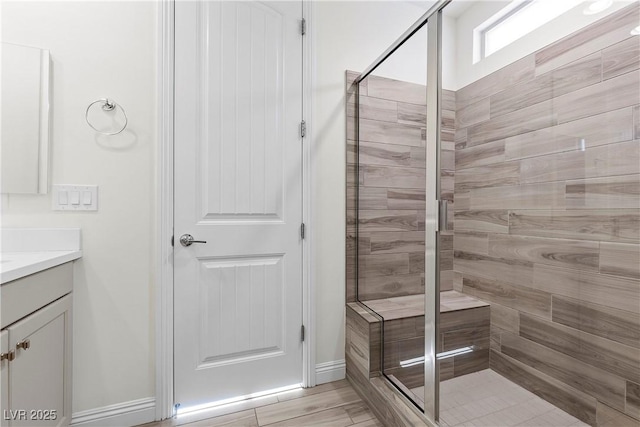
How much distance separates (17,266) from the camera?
0.96 meters

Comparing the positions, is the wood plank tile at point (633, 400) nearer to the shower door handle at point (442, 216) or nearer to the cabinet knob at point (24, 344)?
the shower door handle at point (442, 216)

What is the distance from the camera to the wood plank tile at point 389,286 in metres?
1.53

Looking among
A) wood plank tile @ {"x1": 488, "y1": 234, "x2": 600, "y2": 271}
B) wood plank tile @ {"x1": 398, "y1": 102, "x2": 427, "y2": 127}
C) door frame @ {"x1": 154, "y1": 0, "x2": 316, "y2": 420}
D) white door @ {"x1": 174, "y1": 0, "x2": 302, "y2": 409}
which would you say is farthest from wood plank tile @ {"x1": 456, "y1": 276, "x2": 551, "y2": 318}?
door frame @ {"x1": 154, "y1": 0, "x2": 316, "y2": 420}

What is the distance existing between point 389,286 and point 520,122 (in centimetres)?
125

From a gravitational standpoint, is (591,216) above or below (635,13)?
below

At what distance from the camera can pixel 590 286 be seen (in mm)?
1447

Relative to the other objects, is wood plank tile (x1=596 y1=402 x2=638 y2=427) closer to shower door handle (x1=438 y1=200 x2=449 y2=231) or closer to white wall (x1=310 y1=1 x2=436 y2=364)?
shower door handle (x1=438 y1=200 x2=449 y2=231)

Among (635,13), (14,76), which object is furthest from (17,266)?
(635,13)

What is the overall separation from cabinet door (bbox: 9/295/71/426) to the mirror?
561 millimetres

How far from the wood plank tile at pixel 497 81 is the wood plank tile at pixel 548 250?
0.87m

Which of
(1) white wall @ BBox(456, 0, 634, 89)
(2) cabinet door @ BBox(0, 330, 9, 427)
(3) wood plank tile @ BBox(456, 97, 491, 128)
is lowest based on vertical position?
(2) cabinet door @ BBox(0, 330, 9, 427)

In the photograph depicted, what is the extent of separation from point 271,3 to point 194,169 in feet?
3.56

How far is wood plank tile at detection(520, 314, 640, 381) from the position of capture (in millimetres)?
1318

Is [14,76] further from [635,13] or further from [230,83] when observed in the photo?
[635,13]
